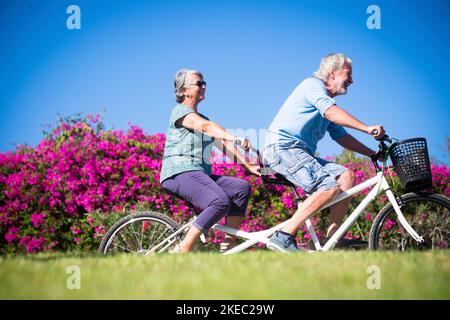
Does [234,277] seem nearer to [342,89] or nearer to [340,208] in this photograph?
[340,208]

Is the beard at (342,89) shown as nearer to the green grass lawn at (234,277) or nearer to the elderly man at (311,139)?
the elderly man at (311,139)

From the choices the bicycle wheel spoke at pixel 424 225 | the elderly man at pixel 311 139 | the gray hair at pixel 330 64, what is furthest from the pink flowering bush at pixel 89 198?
the gray hair at pixel 330 64

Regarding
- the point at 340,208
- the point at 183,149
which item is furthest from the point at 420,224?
the point at 183,149

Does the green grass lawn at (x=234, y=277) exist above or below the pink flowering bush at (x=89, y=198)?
below

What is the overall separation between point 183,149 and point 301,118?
43.5 inches

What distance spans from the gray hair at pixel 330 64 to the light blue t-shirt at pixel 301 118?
0.59 feet

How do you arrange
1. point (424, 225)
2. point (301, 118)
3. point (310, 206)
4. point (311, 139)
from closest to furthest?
point (310, 206) → point (301, 118) → point (311, 139) → point (424, 225)

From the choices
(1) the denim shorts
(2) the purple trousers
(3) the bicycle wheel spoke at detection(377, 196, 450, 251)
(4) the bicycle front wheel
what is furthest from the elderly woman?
(3) the bicycle wheel spoke at detection(377, 196, 450, 251)

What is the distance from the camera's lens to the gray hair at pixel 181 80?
421 cm

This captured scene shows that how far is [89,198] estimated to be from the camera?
6320mm

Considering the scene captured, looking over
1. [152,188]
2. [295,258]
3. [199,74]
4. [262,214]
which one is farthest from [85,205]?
[295,258]

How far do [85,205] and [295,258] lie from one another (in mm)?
3791

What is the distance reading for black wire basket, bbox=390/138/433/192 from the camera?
4.00 meters

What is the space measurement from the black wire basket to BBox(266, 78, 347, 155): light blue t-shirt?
733 millimetres
